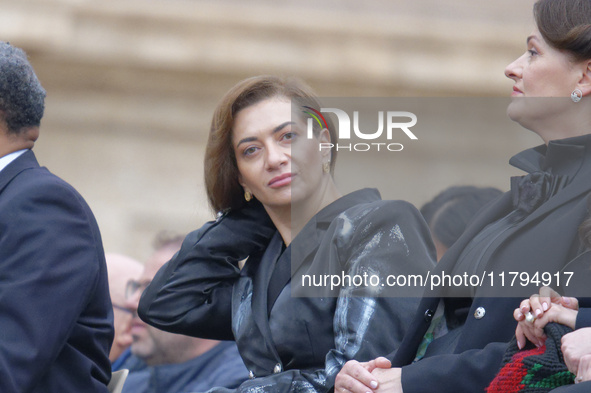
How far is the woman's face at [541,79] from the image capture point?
2896mm

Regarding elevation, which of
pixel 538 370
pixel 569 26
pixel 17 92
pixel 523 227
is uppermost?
pixel 569 26

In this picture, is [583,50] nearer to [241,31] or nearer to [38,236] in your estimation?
[38,236]

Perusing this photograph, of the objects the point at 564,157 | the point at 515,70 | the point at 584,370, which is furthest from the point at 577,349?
the point at 515,70

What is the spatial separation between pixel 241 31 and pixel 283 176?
16.9 ft

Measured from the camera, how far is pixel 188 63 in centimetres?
872

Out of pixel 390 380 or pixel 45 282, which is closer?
pixel 390 380

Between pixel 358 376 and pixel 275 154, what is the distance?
1123mm

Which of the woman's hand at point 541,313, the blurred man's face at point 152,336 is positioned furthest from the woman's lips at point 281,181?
the blurred man's face at point 152,336

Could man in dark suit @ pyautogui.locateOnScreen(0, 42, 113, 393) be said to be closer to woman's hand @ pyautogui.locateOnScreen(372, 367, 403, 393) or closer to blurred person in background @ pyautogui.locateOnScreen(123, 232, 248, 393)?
woman's hand @ pyautogui.locateOnScreen(372, 367, 403, 393)

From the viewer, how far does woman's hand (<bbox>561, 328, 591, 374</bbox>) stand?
2.30 m

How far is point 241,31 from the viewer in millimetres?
8719

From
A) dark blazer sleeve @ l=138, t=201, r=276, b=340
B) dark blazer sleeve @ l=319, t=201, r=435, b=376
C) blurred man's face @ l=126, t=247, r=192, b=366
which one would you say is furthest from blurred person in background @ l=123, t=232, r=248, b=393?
dark blazer sleeve @ l=319, t=201, r=435, b=376

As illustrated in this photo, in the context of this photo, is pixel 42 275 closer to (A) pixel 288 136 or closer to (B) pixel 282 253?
(B) pixel 282 253

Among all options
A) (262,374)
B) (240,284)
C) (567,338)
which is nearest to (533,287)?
(567,338)
